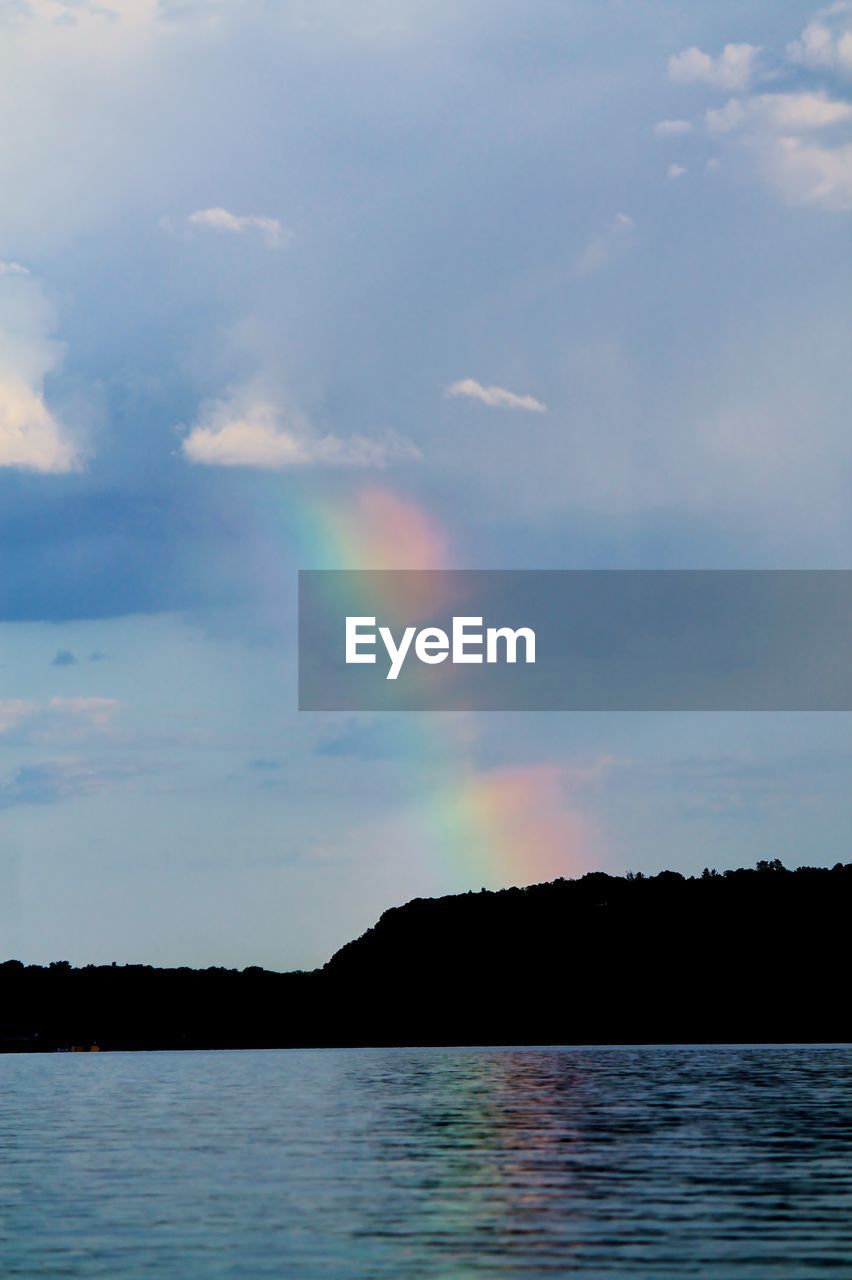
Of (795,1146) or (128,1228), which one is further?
(795,1146)

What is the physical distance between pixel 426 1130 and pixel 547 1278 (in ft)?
181

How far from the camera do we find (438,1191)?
201 ft

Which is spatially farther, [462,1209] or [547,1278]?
[462,1209]

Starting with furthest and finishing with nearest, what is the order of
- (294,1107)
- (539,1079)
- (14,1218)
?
1. (539,1079)
2. (294,1107)
3. (14,1218)

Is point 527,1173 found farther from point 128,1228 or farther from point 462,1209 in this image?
point 128,1228

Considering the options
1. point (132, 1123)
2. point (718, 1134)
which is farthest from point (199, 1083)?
point (718, 1134)

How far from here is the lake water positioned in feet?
147

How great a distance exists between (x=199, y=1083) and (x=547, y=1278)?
15652 centimetres

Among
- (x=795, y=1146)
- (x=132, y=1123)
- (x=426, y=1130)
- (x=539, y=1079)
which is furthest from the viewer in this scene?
(x=539, y=1079)

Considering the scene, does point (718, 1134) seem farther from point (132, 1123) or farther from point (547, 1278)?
point (547, 1278)

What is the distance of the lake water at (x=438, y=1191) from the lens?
44.8 metres

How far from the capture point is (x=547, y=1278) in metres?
41.5

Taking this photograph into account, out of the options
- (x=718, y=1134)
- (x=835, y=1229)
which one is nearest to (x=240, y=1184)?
(x=835, y=1229)

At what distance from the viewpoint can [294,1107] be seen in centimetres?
12900
